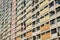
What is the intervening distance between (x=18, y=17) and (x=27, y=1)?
9738 millimetres

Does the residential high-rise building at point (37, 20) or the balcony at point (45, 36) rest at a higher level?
the residential high-rise building at point (37, 20)

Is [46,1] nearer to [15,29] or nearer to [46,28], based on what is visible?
[46,28]

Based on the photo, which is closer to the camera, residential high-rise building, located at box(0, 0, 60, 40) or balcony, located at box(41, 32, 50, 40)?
residential high-rise building, located at box(0, 0, 60, 40)

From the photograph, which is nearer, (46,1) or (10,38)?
(46,1)

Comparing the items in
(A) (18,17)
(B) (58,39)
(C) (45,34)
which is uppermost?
(A) (18,17)

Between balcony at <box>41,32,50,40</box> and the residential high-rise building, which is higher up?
the residential high-rise building

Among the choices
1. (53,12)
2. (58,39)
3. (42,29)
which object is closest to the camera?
(58,39)

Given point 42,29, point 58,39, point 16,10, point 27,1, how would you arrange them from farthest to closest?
point 16,10 < point 27,1 < point 42,29 < point 58,39

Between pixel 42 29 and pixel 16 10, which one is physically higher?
pixel 16 10

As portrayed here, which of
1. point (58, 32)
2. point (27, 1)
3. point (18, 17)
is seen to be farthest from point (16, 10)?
point (58, 32)

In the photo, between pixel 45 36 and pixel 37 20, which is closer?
pixel 45 36

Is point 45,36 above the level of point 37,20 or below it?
below

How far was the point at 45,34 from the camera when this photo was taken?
4069cm

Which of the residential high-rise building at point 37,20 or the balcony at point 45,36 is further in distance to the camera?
Answer: the balcony at point 45,36
